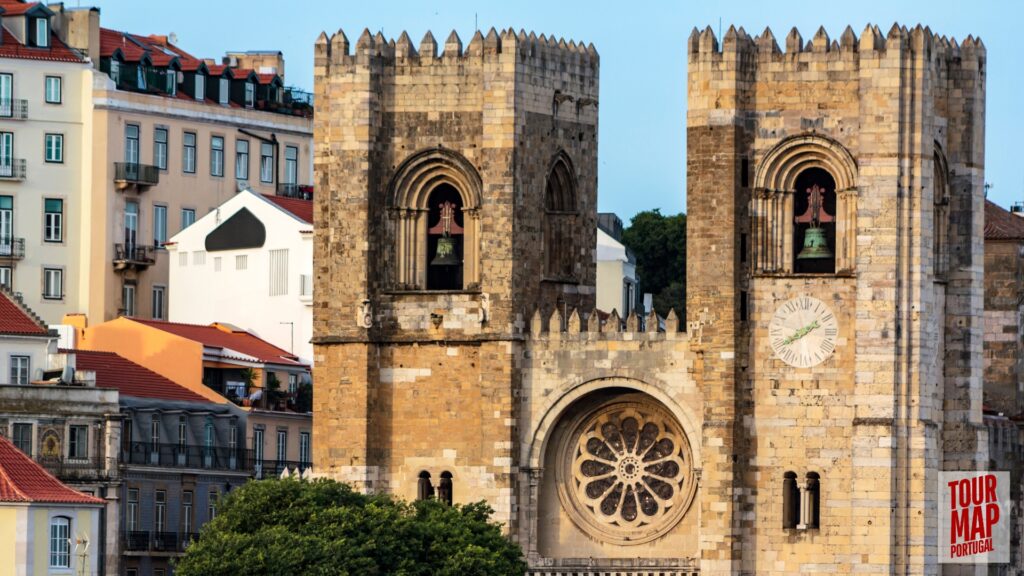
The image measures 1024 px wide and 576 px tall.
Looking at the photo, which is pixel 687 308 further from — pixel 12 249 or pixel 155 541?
pixel 12 249

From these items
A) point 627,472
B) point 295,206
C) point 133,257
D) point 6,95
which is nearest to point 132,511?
point 295,206

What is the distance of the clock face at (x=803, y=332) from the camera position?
402 feet

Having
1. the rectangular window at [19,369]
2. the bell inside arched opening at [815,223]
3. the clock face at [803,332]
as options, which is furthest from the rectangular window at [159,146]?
the clock face at [803,332]

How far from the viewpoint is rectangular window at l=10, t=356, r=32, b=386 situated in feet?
461

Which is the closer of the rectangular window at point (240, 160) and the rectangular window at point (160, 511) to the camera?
the rectangular window at point (160, 511)

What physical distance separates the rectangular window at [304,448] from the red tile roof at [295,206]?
9715 millimetres

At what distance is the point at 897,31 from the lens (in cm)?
12306

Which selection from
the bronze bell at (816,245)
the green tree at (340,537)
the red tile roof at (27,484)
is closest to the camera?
the green tree at (340,537)

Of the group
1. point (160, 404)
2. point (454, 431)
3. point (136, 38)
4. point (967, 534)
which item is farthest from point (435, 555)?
point (136, 38)

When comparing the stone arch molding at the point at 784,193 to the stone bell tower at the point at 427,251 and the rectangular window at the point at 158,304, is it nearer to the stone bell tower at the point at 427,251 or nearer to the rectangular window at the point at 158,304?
the stone bell tower at the point at 427,251

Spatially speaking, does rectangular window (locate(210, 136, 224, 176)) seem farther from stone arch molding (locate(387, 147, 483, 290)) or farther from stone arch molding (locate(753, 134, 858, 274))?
stone arch molding (locate(753, 134, 858, 274))

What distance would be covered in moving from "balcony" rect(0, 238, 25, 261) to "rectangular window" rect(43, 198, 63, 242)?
1.29m

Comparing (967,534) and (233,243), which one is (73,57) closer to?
(233,243)

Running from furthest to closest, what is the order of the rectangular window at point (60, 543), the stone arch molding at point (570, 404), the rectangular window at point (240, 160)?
the rectangular window at point (240, 160), the rectangular window at point (60, 543), the stone arch molding at point (570, 404)
